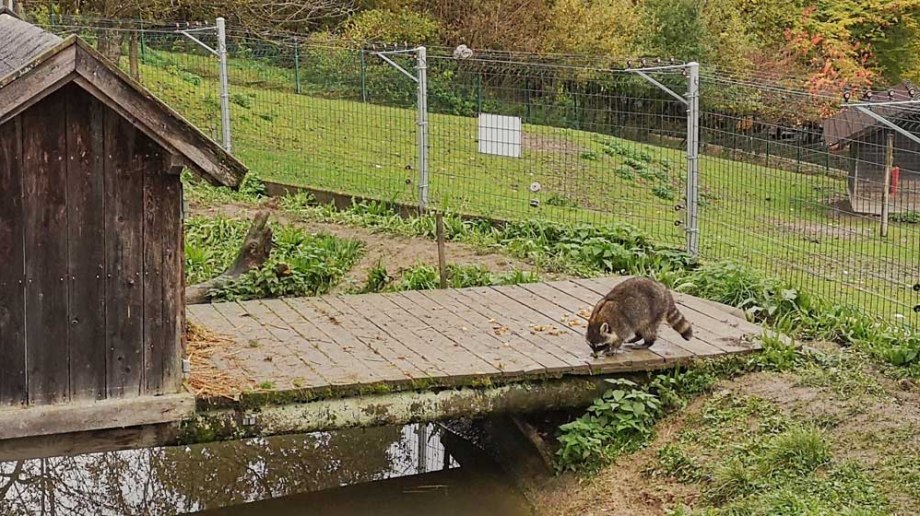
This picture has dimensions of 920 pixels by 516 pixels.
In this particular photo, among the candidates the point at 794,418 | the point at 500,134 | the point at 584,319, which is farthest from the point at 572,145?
the point at 794,418

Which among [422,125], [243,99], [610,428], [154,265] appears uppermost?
[243,99]

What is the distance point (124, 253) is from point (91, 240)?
192mm

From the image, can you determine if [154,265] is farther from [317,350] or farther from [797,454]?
[797,454]

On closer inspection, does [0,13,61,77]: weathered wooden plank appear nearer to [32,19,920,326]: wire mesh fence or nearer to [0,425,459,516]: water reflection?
[0,425,459,516]: water reflection

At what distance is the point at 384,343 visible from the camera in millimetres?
7926

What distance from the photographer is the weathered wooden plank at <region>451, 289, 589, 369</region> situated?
25.3 ft

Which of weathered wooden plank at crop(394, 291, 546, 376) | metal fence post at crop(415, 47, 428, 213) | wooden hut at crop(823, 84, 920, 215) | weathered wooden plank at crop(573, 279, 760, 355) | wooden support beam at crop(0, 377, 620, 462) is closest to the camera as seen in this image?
wooden support beam at crop(0, 377, 620, 462)

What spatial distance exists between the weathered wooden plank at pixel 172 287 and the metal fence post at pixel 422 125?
695 centimetres

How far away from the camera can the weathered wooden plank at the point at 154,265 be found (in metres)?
6.09

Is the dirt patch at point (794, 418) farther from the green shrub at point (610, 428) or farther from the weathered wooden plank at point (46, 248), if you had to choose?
the weathered wooden plank at point (46, 248)

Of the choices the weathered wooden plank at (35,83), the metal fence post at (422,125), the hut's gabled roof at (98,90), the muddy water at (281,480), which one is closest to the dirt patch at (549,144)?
the metal fence post at (422,125)

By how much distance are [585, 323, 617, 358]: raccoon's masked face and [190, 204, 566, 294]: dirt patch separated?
2.92 metres

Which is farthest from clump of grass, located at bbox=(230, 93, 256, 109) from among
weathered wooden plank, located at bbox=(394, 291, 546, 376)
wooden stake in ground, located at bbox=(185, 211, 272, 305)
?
weathered wooden plank, located at bbox=(394, 291, 546, 376)

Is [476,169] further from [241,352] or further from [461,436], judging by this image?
[241,352]
